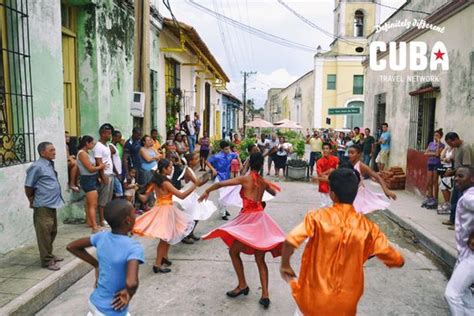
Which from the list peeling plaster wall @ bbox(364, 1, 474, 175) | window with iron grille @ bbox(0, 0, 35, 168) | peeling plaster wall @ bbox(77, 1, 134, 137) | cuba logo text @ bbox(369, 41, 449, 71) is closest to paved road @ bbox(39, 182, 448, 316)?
window with iron grille @ bbox(0, 0, 35, 168)

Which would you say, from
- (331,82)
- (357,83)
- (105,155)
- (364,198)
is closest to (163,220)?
(105,155)

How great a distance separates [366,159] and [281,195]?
507 cm

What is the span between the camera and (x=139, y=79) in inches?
298

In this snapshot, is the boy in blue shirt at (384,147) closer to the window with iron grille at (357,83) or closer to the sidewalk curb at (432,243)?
the sidewalk curb at (432,243)

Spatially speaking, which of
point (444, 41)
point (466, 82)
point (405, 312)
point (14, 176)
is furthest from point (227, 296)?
point (444, 41)

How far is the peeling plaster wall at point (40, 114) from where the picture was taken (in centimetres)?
545

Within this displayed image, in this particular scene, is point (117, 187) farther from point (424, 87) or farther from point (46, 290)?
point (424, 87)

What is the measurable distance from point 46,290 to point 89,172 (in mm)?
2347

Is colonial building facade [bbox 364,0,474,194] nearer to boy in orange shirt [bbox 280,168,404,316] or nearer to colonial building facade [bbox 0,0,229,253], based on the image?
colonial building facade [bbox 0,0,229,253]

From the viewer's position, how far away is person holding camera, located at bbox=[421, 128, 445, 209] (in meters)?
9.05

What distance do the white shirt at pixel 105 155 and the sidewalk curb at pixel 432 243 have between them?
5405 millimetres

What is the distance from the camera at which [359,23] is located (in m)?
34.1

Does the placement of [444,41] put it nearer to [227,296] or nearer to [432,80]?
[432,80]

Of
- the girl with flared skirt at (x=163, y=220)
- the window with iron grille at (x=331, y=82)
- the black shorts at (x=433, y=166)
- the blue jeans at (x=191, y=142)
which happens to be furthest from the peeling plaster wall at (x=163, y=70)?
the window with iron grille at (x=331, y=82)
